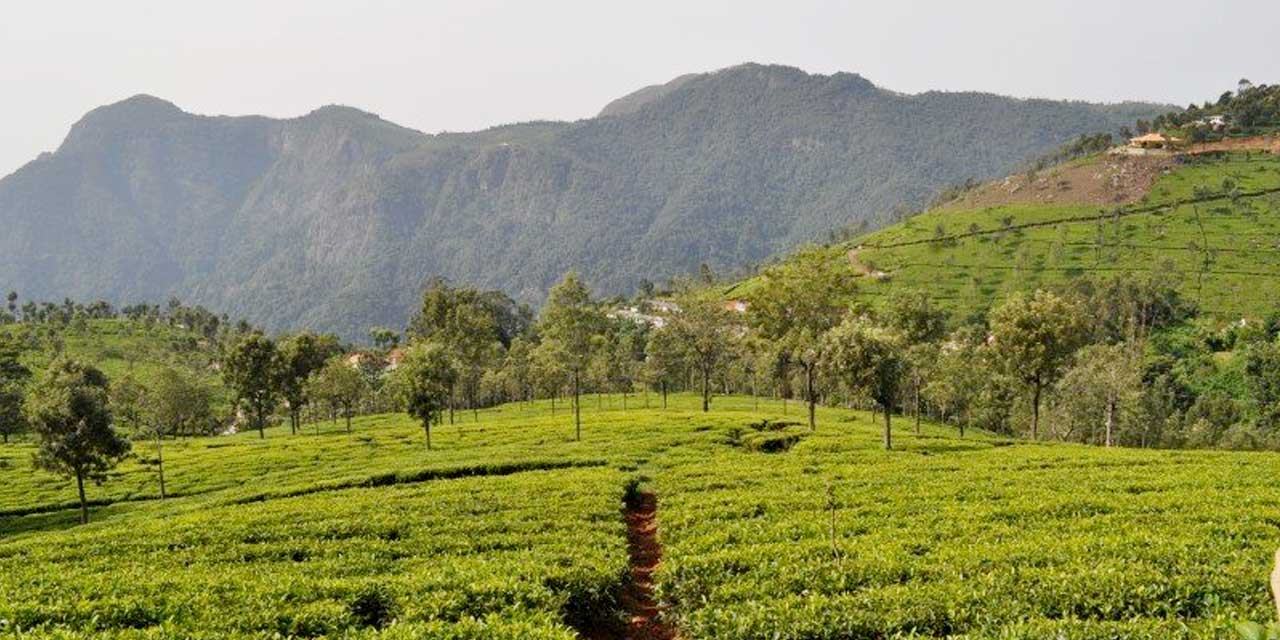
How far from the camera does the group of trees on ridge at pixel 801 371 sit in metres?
54.5

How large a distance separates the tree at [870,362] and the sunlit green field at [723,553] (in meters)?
7.19

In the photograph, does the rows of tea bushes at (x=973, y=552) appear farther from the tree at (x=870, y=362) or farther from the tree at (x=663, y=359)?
the tree at (x=663, y=359)

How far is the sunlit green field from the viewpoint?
16.8 m

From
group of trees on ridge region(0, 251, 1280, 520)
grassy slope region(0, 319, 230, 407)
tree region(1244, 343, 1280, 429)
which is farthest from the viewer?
grassy slope region(0, 319, 230, 407)

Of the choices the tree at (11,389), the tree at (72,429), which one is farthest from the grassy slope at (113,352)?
the tree at (72,429)

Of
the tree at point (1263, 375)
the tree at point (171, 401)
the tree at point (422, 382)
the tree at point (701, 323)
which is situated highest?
the tree at point (701, 323)

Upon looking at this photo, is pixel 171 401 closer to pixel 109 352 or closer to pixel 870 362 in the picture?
pixel 109 352

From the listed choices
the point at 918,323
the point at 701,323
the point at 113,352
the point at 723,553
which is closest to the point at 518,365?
the point at 701,323

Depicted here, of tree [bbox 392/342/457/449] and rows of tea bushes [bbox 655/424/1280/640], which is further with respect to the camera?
tree [bbox 392/342/457/449]

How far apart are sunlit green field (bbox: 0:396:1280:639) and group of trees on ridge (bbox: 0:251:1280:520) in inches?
567

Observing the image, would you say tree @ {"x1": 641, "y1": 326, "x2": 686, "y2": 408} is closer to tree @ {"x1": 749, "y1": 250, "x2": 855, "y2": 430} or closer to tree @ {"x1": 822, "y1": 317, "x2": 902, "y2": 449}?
tree @ {"x1": 749, "y1": 250, "x2": 855, "y2": 430}

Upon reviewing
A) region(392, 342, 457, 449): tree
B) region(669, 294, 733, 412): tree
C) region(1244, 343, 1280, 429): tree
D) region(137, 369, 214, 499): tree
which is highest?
region(669, 294, 733, 412): tree

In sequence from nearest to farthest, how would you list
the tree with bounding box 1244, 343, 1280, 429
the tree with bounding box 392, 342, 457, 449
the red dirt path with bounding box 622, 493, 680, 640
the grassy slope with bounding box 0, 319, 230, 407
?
the red dirt path with bounding box 622, 493, 680, 640 → the tree with bounding box 392, 342, 457, 449 → the tree with bounding box 1244, 343, 1280, 429 → the grassy slope with bounding box 0, 319, 230, 407

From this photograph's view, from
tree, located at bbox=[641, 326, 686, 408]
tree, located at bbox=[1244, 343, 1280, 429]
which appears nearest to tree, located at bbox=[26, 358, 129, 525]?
tree, located at bbox=[641, 326, 686, 408]
